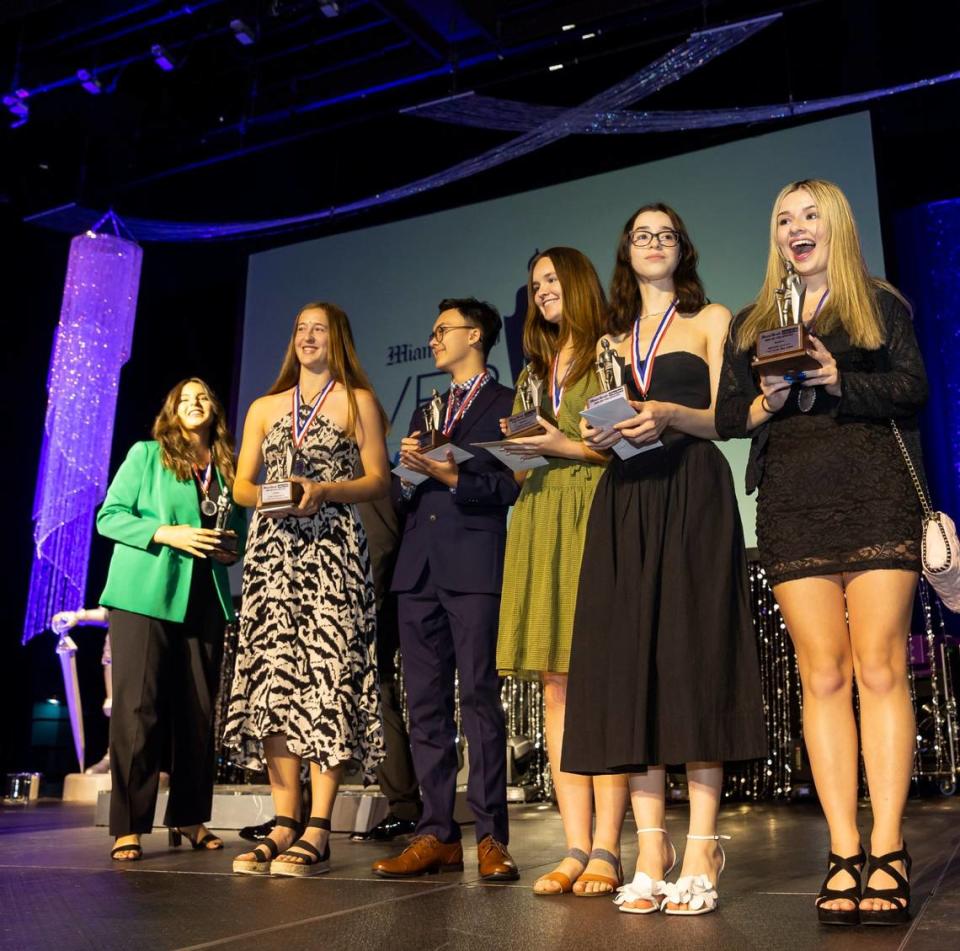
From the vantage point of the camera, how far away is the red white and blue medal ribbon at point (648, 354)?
223cm

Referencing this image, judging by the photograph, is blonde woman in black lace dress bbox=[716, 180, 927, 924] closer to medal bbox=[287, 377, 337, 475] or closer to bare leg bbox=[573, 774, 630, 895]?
A: bare leg bbox=[573, 774, 630, 895]

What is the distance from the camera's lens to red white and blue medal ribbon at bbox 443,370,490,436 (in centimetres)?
279

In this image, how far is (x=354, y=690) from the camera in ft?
9.09

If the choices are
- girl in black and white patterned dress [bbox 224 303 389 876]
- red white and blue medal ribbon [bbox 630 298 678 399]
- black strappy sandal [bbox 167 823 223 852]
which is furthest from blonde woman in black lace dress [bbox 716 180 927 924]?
black strappy sandal [bbox 167 823 223 852]

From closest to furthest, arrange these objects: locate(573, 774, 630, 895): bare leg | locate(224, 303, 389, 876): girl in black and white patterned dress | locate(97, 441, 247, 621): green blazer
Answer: locate(573, 774, 630, 895): bare leg, locate(224, 303, 389, 876): girl in black and white patterned dress, locate(97, 441, 247, 621): green blazer

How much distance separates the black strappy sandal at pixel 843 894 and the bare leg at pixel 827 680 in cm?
9

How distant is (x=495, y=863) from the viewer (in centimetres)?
239

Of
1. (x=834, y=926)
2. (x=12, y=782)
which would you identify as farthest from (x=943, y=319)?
(x=12, y=782)

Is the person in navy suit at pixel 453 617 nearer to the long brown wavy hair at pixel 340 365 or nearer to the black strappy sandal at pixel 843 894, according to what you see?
the long brown wavy hair at pixel 340 365

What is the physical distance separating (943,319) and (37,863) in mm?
5385

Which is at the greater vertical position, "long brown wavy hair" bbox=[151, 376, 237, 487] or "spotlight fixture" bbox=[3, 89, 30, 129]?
"spotlight fixture" bbox=[3, 89, 30, 129]

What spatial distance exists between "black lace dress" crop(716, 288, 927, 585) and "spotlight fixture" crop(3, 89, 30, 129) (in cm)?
547

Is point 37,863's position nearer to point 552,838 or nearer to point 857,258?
point 552,838

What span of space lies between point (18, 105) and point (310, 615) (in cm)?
481
